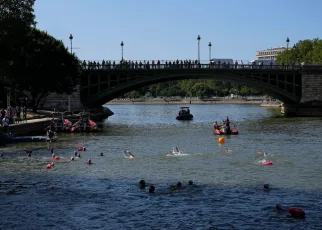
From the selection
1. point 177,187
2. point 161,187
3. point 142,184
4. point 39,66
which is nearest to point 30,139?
point 142,184

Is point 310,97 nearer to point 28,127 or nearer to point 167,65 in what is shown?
point 167,65

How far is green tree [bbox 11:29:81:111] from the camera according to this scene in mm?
83875

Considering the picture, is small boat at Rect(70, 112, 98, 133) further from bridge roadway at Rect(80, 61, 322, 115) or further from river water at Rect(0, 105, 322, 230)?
bridge roadway at Rect(80, 61, 322, 115)

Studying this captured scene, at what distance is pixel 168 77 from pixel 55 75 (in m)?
20.7

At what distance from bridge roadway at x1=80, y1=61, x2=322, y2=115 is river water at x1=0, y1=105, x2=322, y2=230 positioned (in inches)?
1766

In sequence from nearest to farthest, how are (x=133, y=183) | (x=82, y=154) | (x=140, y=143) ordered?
(x=133, y=183)
(x=82, y=154)
(x=140, y=143)

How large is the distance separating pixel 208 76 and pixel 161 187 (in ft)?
231

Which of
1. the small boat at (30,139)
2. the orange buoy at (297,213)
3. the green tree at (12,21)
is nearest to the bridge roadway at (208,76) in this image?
the green tree at (12,21)

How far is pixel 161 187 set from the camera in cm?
3200

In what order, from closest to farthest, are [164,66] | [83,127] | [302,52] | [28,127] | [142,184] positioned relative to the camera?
[142,184] < [28,127] < [83,127] < [164,66] < [302,52]

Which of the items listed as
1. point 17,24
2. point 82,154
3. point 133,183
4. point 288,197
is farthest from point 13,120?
point 288,197

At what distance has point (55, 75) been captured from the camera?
87.5 m

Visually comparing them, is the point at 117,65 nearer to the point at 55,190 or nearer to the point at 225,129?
the point at 225,129

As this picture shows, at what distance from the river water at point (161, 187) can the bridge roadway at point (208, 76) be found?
147ft
